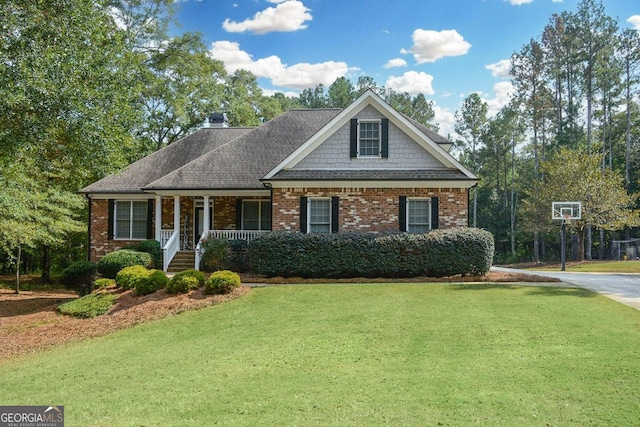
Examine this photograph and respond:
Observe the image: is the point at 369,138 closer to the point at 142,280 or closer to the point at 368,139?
Result: the point at 368,139

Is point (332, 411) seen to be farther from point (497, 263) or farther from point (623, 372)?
point (497, 263)

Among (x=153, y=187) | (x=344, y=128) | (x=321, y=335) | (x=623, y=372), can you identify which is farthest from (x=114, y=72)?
(x=623, y=372)

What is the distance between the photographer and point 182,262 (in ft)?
63.0

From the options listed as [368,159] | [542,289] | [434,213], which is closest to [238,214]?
[368,159]

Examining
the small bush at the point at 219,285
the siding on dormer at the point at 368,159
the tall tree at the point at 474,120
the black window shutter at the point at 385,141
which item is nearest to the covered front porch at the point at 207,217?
the siding on dormer at the point at 368,159

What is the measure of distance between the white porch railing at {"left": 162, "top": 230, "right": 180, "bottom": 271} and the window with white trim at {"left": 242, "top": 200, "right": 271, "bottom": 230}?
2.79m

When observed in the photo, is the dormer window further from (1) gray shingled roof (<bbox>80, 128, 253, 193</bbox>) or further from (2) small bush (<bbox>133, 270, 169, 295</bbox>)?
(1) gray shingled roof (<bbox>80, 128, 253, 193</bbox>)

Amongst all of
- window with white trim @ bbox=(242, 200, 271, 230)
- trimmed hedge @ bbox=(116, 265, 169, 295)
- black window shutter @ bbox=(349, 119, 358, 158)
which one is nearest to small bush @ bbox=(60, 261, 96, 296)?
trimmed hedge @ bbox=(116, 265, 169, 295)

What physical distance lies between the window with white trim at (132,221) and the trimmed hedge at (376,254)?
7606 millimetres

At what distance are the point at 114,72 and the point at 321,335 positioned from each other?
1074 cm

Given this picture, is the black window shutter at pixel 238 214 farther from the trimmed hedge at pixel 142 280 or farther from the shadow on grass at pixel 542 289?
the shadow on grass at pixel 542 289

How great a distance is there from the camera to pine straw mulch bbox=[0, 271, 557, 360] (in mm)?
11773

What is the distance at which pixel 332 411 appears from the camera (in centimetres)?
575

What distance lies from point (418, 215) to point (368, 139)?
11.0 feet
